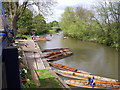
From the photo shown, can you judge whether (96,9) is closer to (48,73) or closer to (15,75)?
(48,73)

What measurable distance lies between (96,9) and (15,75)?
1020 inches

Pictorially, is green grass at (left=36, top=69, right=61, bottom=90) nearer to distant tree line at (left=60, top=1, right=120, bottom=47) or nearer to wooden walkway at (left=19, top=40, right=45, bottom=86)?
wooden walkway at (left=19, top=40, right=45, bottom=86)

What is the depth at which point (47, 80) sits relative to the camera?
8758 millimetres

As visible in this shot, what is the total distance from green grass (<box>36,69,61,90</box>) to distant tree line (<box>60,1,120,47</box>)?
1632 cm

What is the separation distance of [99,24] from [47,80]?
848 inches

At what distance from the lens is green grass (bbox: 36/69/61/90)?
315 inches

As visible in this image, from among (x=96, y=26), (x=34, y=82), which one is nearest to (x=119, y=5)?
(x=96, y=26)

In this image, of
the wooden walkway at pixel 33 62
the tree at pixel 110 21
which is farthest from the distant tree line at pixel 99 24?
the wooden walkway at pixel 33 62

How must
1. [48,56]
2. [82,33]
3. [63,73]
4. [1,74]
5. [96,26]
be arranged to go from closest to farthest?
[1,74], [63,73], [48,56], [96,26], [82,33]

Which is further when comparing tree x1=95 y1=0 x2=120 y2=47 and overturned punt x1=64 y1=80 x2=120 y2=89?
tree x1=95 y1=0 x2=120 y2=47

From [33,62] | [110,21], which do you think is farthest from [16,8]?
[110,21]

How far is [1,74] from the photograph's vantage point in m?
2.96

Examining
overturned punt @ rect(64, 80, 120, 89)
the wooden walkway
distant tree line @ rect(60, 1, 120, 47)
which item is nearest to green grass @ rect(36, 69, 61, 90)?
the wooden walkway

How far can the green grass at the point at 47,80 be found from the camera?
800cm
